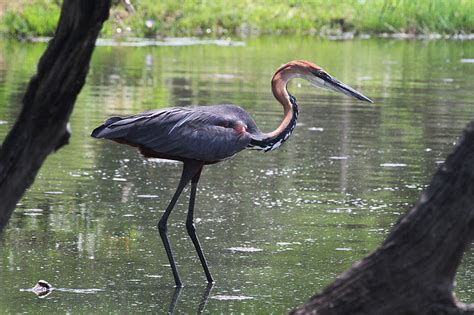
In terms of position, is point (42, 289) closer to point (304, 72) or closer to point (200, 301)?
point (200, 301)

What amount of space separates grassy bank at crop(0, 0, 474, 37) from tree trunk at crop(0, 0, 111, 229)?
30.0 metres

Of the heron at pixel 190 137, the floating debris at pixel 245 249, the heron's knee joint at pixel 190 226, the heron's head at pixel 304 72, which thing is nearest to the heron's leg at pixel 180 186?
the heron at pixel 190 137

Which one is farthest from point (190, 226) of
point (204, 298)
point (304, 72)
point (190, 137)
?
point (304, 72)

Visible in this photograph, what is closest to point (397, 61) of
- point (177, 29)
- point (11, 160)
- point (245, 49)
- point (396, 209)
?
point (245, 49)

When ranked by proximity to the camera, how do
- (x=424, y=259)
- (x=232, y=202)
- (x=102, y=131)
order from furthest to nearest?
(x=232, y=202) → (x=102, y=131) → (x=424, y=259)

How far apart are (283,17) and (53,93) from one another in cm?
3469

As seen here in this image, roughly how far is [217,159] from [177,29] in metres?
28.0

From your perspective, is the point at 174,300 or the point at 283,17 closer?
the point at 174,300

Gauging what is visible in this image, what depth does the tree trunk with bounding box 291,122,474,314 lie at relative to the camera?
526cm

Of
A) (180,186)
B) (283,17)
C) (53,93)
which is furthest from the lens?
(283,17)

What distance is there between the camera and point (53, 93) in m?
4.84

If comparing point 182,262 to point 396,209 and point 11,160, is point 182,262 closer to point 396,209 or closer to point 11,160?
point 396,209


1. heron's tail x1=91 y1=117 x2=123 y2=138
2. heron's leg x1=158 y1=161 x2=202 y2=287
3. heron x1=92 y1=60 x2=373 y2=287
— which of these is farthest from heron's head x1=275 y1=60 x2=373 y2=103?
heron's tail x1=91 y1=117 x2=123 y2=138

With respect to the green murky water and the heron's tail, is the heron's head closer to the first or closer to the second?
the green murky water
